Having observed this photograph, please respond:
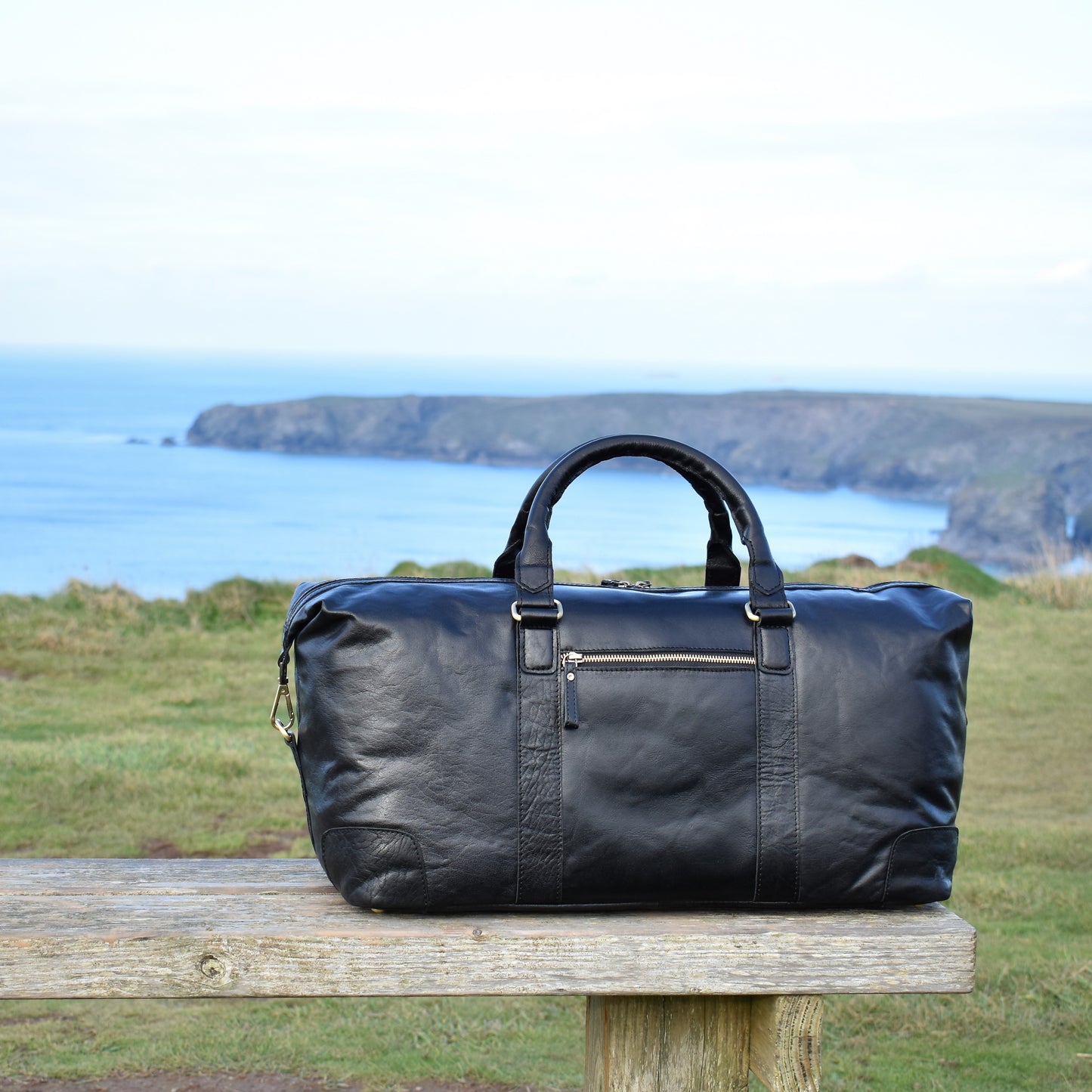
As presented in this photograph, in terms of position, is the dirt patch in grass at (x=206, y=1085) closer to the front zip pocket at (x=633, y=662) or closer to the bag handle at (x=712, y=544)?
the bag handle at (x=712, y=544)

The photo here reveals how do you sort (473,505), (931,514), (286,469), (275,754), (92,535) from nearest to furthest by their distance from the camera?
(275,754)
(92,535)
(473,505)
(931,514)
(286,469)

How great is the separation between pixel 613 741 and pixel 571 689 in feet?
0.28

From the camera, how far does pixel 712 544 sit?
74.0 inches

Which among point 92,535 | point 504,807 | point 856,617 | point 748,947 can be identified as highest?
point 856,617

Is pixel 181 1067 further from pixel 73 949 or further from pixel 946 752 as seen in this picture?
pixel 946 752

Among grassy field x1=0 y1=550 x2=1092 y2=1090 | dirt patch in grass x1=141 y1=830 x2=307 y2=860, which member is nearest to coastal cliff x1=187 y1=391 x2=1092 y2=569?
grassy field x1=0 y1=550 x2=1092 y2=1090

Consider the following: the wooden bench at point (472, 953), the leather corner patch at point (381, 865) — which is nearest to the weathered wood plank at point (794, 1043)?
the wooden bench at point (472, 953)

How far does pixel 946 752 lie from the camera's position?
166cm

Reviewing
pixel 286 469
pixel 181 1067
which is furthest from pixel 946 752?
pixel 286 469

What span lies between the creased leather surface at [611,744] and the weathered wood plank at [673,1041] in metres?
0.28

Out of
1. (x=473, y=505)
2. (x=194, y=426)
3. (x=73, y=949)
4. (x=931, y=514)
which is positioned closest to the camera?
(x=73, y=949)

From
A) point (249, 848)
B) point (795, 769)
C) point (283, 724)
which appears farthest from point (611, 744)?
point (249, 848)

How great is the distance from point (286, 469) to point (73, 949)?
3664 centimetres

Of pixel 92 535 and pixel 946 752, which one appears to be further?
pixel 92 535
